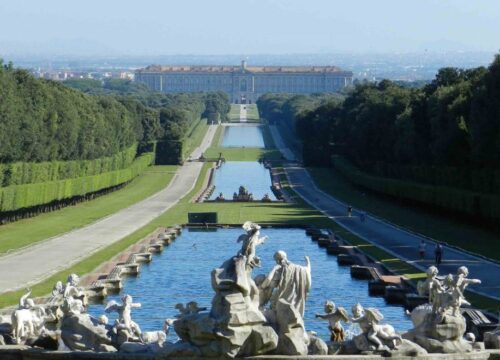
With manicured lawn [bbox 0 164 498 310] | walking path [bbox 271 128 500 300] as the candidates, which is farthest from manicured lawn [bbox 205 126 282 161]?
walking path [bbox 271 128 500 300]

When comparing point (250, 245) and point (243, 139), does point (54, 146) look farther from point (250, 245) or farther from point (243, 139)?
point (243, 139)

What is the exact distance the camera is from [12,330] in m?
26.7

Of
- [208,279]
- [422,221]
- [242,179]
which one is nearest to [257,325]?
[208,279]

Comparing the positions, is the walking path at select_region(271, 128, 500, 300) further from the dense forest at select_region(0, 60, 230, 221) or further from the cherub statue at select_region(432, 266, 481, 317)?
the cherub statue at select_region(432, 266, 481, 317)

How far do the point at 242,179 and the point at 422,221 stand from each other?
43677 mm

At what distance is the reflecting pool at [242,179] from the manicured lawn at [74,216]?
13.5 ft

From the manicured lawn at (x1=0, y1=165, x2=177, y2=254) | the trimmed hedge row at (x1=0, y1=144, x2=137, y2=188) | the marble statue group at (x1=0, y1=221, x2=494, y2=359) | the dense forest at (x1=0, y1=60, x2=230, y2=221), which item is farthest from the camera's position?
the dense forest at (x1=0, y1=60, x2=230, y2=221)

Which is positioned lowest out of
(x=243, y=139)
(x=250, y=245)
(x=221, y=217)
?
(x=243, y=139)

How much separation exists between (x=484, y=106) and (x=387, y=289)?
2824 cm

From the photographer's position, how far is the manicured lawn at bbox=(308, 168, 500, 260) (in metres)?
57.9

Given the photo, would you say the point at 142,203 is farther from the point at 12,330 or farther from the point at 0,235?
the point at 12,330

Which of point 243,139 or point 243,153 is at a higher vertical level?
point 243,153

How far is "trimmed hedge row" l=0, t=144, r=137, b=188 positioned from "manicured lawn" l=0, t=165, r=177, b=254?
1832mm

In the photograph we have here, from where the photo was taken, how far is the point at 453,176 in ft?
248
